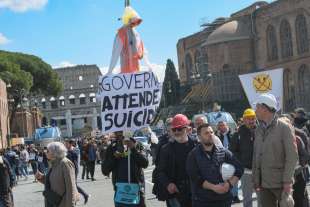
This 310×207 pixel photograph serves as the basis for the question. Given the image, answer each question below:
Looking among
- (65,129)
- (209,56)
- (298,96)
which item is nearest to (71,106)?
(65,129)

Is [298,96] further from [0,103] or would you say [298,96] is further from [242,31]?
[0,103]

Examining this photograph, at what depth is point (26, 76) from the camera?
8831 cm

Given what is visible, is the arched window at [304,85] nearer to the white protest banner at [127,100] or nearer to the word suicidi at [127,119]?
the white protest banner at [127,100]

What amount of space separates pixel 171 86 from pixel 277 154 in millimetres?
86853

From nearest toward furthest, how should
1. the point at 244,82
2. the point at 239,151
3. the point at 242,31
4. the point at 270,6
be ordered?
the point at 239,151, the point at 244,82, the point at 270,6, the point at 242,31

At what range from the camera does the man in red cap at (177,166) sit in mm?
7656

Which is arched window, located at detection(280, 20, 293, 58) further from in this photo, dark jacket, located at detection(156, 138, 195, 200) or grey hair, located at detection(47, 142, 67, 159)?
dark jacket, located at detection(156, 138, 195, 200)

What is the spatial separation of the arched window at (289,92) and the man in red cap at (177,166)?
65.9 metres

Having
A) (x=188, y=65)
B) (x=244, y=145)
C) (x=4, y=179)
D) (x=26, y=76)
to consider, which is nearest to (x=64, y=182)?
(x=4, y=179)

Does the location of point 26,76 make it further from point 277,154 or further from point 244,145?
point 277,154

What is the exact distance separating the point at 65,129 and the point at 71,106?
1567cm

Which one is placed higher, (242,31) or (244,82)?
(242,31)

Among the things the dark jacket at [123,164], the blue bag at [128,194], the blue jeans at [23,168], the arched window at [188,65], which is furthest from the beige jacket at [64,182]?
the arched window at [188,65]

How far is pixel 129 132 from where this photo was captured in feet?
29.0
